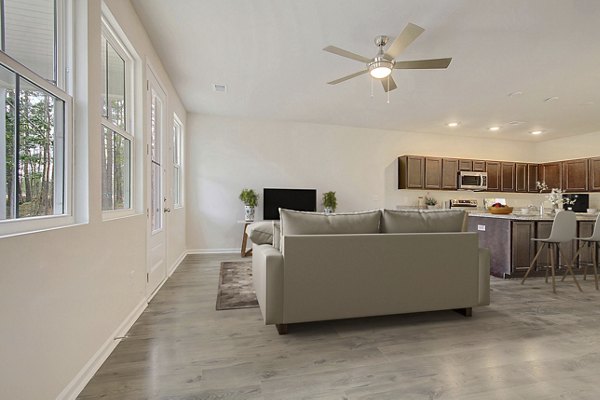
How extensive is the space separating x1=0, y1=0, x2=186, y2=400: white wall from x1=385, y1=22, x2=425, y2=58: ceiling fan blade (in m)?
2.15

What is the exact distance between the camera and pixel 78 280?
1581mm

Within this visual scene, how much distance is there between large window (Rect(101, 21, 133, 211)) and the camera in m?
2.14

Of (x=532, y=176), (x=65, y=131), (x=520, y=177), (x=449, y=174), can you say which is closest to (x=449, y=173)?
(x=449, y=174)

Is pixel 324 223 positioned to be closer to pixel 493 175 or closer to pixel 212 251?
pixel 212 251

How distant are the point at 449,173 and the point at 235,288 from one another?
18.1 feet

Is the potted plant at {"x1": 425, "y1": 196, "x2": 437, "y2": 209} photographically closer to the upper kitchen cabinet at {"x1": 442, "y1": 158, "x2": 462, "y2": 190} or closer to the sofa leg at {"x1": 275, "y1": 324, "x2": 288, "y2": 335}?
the upper kitchen cabinet at {"x1": 442, "y1": 158, "x2": 462, "y2": 190}

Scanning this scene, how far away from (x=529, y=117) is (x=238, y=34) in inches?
216

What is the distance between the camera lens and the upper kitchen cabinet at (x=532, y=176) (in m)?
7.17

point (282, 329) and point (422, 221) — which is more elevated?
point (422, 221)

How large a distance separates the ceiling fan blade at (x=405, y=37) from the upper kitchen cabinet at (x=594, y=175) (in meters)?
6.41

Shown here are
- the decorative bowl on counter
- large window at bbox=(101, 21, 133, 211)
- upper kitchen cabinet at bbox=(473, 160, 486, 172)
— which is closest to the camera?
large window at bbox=(101, 21, 133, 211)

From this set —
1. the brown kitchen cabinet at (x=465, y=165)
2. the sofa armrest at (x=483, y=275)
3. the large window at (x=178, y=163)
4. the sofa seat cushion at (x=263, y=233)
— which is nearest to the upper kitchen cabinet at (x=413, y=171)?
the brown kitchen cabinet at (x=465, y=165)

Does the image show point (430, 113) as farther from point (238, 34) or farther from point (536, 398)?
point (536, 398)

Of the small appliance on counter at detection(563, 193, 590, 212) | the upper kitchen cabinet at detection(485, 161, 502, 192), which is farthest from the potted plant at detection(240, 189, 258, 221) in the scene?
the small appliance on counter at detection(563, 193, 590, 212)
